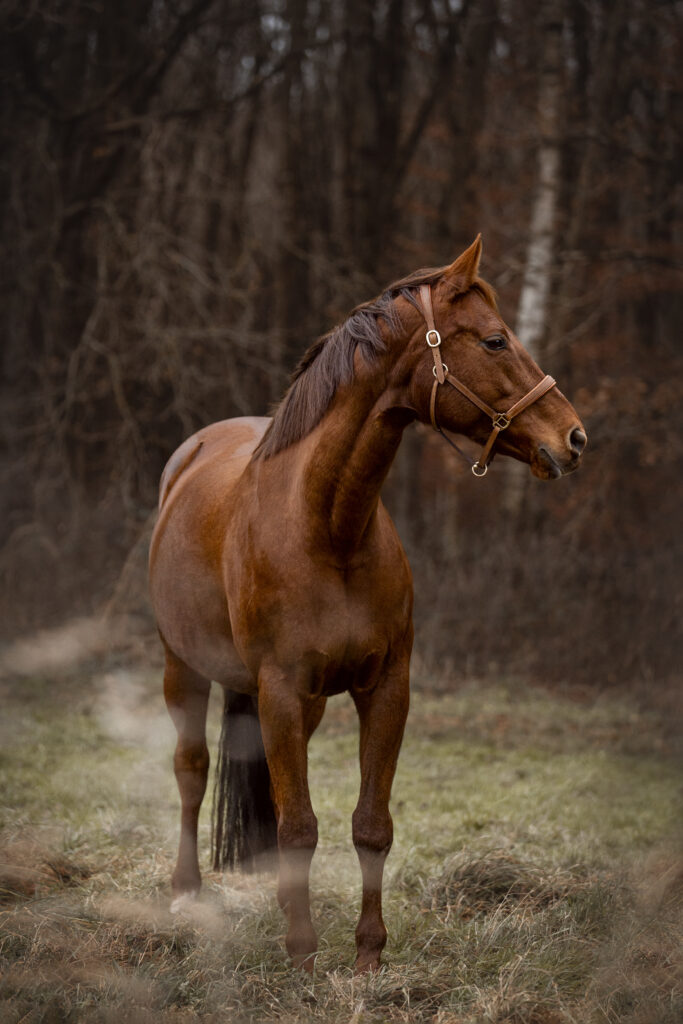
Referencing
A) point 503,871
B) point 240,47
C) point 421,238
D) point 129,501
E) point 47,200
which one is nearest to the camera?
point 503,871

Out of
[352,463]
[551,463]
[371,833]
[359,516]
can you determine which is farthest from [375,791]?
[551,463]

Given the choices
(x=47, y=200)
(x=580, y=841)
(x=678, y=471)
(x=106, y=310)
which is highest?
(x=47, y=200)

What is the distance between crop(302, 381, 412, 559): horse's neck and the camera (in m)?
3.24

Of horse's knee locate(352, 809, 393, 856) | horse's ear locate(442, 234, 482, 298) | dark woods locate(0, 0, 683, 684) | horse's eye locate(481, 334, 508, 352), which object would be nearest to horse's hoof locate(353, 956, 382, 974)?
horse's knee locate(352, 809, 393, 856)

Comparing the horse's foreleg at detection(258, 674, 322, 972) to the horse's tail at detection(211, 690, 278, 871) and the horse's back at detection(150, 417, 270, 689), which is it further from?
the horse's tail at detection(211, 690, 278, 871)

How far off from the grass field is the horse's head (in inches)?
69.6

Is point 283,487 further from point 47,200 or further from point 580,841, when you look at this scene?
point 47,200

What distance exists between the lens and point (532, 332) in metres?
9.91

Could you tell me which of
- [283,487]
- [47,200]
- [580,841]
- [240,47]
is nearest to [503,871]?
[580,841]

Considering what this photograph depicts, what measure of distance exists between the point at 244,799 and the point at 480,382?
7.11ft

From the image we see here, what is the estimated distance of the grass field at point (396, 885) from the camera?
3188mm

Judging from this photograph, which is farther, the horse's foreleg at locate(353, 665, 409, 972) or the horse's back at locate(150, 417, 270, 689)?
the horse's back at locate(150, 417, 270, 689)

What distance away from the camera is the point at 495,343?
309 cm

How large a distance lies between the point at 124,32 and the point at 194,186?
177cm
